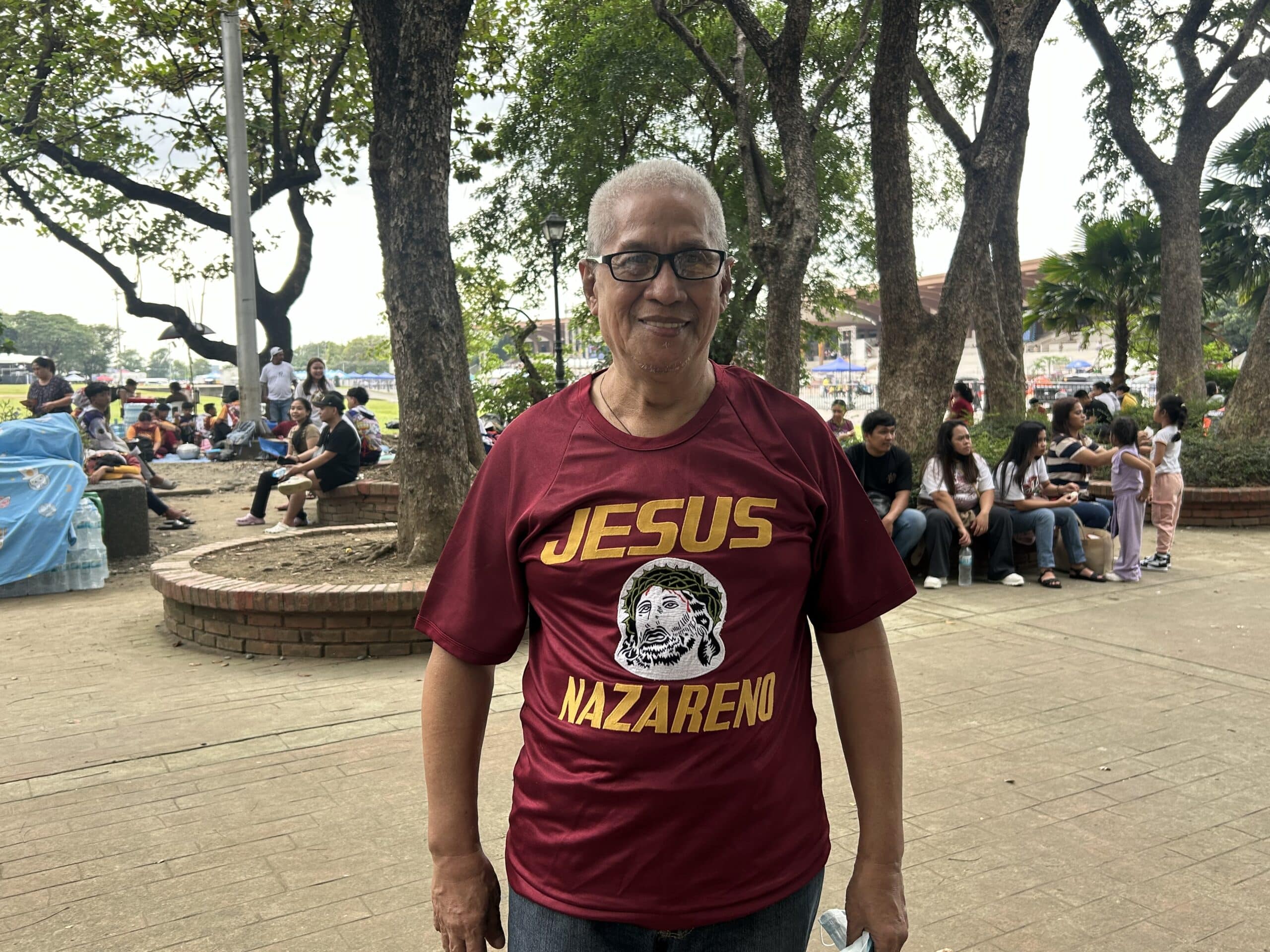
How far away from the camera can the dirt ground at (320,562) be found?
7062 millimetres

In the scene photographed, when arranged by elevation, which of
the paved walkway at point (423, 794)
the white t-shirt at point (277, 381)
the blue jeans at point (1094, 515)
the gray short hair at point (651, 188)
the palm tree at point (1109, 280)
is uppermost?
the palm tree at point (1109, 280)

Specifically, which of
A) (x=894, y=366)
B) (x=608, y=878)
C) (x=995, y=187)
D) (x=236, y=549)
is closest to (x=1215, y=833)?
(x=608, y=878)

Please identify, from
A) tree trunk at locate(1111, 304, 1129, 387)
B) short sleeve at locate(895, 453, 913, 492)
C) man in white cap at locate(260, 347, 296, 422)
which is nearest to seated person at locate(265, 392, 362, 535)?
short sleeve at locate(895, 453, 913, 492)

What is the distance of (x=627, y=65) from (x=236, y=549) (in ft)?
50.0

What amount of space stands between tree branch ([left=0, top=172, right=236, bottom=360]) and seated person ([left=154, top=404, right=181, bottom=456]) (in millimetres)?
2948

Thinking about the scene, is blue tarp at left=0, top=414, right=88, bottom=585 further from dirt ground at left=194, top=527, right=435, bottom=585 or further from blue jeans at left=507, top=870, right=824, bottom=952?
blue jeans at left=507, top=870, right=824, bottom=952

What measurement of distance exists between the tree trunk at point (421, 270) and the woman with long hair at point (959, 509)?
3.87 m

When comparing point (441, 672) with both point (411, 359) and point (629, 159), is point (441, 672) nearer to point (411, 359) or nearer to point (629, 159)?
point (411, 359)

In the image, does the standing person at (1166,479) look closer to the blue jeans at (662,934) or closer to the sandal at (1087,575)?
the sandal at (1087,575)

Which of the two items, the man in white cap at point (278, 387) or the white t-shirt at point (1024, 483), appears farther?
the man in white cap at point (278, 387)

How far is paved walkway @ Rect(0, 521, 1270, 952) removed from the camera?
3236mm

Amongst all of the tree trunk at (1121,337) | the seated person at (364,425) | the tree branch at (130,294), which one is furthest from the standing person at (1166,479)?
the tree branch at (130,294)

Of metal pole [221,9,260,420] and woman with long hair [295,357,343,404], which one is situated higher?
metal pole [221,9,260,420]

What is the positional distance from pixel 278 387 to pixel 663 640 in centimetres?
2082
